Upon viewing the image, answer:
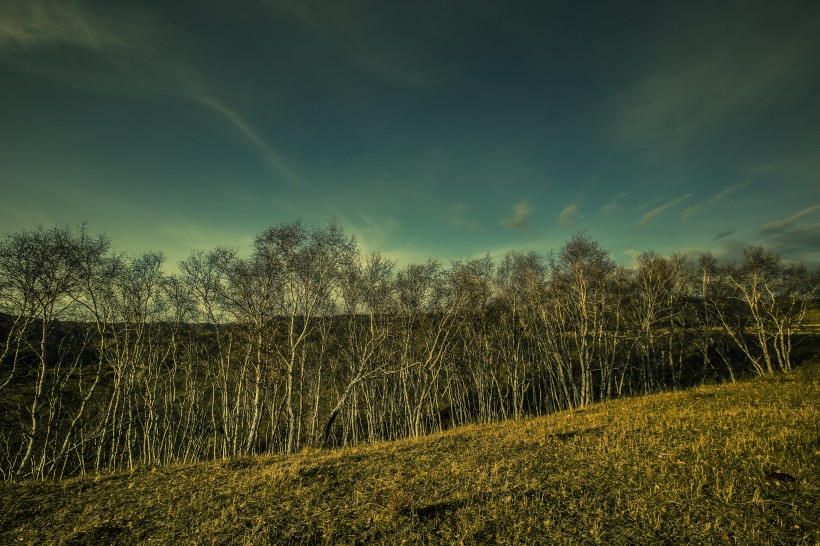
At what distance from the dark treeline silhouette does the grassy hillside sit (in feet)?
21.8

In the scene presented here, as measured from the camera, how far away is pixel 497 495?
8273mm

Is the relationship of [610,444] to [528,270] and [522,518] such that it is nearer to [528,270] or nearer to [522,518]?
[522,518]

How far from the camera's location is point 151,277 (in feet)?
75.2

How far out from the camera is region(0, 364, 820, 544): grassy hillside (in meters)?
6.46

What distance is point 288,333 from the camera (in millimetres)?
20156

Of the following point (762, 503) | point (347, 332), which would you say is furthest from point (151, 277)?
point (762, 503)

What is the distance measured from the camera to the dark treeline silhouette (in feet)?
61.0

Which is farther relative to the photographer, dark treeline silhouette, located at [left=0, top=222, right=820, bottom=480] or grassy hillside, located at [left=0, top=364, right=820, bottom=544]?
dark treeline silhouette, located at [left=0, top=222, right=820, bottom=480]

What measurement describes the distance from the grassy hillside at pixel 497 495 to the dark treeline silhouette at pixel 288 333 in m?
6.64

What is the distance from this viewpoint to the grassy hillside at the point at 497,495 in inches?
254

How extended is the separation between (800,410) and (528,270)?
21.8 m

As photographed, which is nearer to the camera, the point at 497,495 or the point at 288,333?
the point at 497,495

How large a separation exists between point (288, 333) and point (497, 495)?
1564 cm

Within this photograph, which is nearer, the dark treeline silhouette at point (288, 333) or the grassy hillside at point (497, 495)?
the grassy hillside at point (497, 495)
